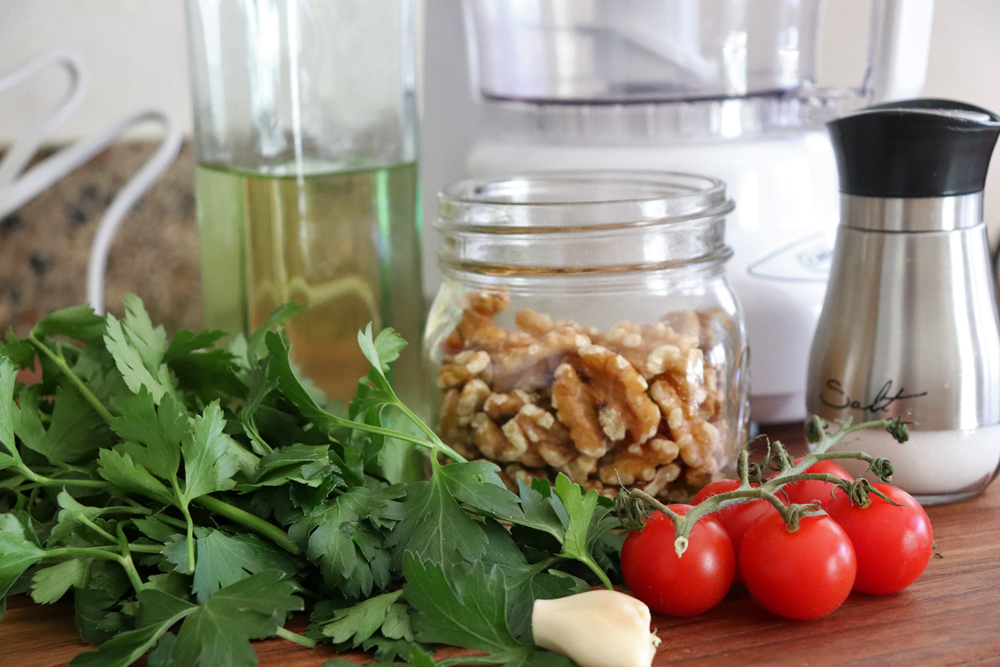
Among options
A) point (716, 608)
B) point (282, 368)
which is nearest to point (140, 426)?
point (282, 368)

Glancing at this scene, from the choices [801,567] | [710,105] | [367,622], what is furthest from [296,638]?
[710,105]

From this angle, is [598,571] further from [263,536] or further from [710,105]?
[710,105]

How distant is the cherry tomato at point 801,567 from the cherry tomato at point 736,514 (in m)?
0.04

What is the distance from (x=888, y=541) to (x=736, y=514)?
0.08m

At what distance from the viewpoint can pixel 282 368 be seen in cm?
53

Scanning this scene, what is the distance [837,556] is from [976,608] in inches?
3.6

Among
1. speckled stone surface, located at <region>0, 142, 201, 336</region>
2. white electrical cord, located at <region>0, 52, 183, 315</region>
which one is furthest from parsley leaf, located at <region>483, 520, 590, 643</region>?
speckled stone surface, located at <region>0, 142, 201, 336</region>

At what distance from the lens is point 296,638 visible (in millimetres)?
454

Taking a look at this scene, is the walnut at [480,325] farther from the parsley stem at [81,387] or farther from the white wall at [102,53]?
the white wall at [102,53]

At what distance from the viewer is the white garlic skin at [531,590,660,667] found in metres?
0.42

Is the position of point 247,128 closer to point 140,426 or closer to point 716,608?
point 140,426

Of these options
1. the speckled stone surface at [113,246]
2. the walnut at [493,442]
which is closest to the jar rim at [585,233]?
the walnut at [493,442]

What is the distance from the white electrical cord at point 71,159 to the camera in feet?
3.47

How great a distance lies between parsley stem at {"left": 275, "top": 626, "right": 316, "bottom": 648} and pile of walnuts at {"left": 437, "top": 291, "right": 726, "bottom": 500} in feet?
0.55
